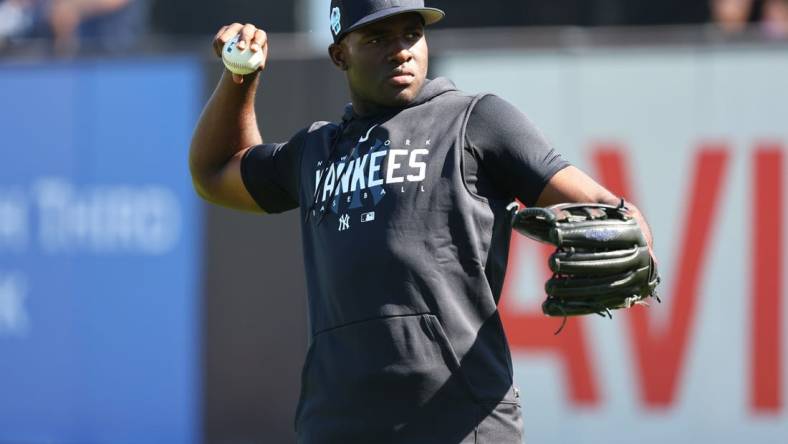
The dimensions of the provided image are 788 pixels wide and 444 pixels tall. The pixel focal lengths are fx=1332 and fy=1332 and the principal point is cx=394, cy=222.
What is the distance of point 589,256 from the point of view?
128 inches

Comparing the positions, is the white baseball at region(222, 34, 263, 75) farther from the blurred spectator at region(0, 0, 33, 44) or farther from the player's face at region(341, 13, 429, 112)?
the blurred spectator at region(0, 0, 33, 44)

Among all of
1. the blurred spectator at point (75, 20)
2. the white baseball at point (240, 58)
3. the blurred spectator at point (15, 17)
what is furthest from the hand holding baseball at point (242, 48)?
the blurred spectator at point (15, 17)

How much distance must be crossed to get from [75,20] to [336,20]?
5779 mm

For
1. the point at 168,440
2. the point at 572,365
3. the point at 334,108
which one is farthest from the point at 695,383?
the point at 168,440

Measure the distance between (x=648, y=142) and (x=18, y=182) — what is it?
3.93 meters

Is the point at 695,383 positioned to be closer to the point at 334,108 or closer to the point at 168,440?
the point at 334,108

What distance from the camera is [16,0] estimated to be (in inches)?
369

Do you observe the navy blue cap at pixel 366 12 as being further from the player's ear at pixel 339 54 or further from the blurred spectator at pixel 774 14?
the blurred spectator at pixel 774 14

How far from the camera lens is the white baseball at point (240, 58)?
12.5 ft

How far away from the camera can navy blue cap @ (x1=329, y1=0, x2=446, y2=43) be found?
3.54 meters

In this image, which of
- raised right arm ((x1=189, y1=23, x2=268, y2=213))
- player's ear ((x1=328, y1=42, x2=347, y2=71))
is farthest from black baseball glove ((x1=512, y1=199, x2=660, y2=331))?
raised right arm ((x1=189, y1=23, x2=268, y2=213))

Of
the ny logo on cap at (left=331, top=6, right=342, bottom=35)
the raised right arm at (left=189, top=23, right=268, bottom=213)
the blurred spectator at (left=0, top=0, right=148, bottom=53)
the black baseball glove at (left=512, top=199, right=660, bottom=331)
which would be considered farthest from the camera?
the blurred spectator at (left=0, top=0, right=148, bottom=53)

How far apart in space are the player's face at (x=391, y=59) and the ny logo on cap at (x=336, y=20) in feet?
0.14

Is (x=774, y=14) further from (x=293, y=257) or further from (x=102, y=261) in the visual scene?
(x=102, y=261)
